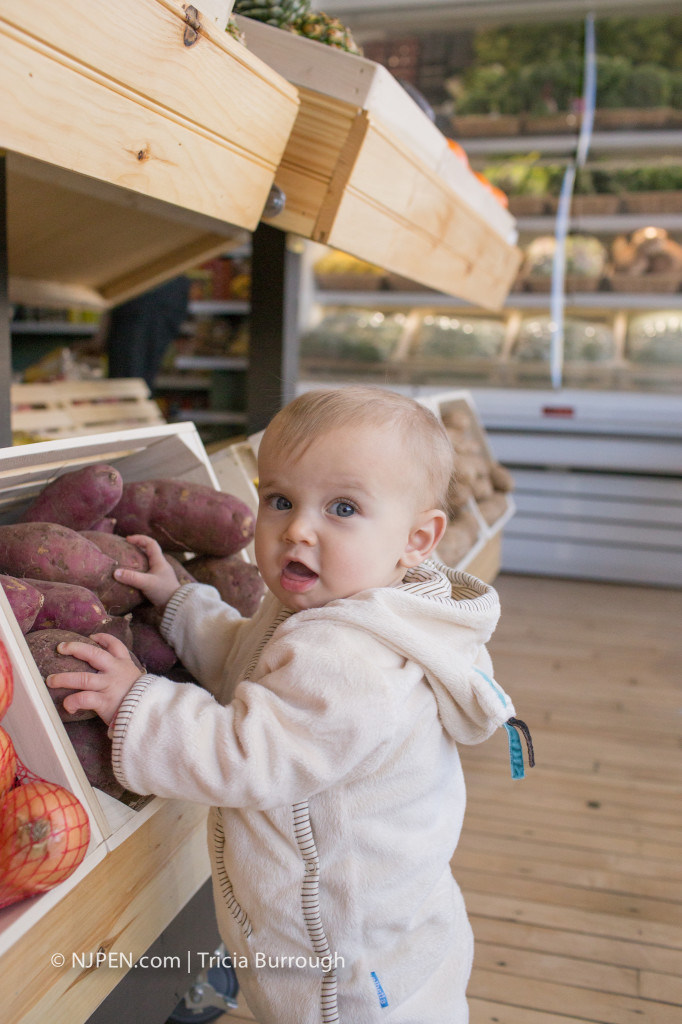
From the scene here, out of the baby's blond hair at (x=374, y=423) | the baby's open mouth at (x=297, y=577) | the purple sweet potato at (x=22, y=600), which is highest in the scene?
the baby's blond hair at (x=374, y=423)

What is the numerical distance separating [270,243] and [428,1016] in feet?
5.46

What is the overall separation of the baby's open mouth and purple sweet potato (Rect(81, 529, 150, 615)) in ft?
0.99

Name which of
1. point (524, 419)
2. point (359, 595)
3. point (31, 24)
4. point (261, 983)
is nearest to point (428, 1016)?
point (261, 983)

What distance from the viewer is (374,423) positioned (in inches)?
39.8

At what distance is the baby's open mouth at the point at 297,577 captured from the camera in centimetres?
100

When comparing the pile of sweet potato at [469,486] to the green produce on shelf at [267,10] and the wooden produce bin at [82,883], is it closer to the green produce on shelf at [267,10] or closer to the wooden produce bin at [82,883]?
the green produce on shelf at [267,10]

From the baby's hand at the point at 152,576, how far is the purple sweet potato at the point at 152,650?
5 cm

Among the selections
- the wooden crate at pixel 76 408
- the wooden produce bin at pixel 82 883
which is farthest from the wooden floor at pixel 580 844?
the wooden crate at pixel 76 408

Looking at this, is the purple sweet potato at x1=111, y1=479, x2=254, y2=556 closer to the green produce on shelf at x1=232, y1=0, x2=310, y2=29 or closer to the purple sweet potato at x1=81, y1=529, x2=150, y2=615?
the purple sweet potato at x1=81, y1=529, x2=150, y2=615

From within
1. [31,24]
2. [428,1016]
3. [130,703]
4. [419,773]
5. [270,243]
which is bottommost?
[428,1016]

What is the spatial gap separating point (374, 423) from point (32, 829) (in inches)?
21.6

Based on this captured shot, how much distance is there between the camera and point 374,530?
39.4 inches

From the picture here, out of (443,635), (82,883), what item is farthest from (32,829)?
(443,635)

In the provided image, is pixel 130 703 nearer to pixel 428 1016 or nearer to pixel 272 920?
pixel 272 920
